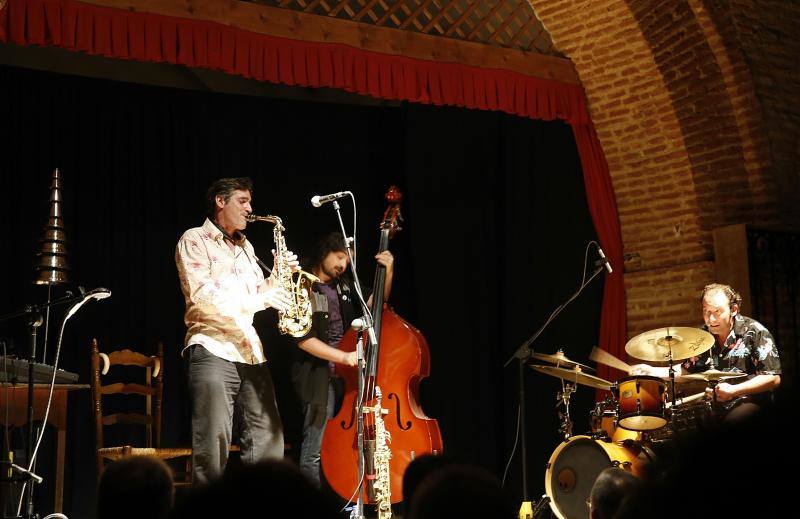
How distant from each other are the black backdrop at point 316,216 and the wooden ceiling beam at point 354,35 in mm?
441

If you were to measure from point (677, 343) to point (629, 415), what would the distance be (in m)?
0.52

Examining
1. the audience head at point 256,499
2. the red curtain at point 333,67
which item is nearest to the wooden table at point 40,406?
the red curtain at point 333,67

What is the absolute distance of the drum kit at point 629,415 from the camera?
5.19 meters

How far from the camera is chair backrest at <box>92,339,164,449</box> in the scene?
209 inches

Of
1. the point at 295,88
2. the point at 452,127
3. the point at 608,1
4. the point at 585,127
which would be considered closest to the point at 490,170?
the point at 452,127

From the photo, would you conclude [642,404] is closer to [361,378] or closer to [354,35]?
[361,378]

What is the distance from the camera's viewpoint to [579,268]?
7422mm

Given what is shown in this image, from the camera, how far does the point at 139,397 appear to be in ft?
19.6

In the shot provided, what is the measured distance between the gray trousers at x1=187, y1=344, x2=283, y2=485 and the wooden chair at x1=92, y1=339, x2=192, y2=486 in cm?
103

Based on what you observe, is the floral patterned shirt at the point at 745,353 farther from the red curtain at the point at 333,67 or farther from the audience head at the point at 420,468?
the audience head at the point at 420,468

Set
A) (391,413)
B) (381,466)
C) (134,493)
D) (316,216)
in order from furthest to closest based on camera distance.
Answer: (316,216) < (391,413) < (381,466) < (134,493)

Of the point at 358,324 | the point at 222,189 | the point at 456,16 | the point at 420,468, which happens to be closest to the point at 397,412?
the point at 358,324

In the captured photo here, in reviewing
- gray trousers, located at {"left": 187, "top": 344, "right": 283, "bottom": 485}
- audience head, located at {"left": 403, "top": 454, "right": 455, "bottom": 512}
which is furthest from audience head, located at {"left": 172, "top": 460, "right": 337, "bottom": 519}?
gray trousers, located at {"left": 187, "top": 344, "right": 283, "bottom": 485}

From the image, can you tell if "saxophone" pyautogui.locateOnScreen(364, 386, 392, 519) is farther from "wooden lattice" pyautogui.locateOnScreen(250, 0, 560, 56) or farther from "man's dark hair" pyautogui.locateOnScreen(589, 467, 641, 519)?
"wooden lattice" pyautogui.locateOnScreen(250, 0, 560, 56)
